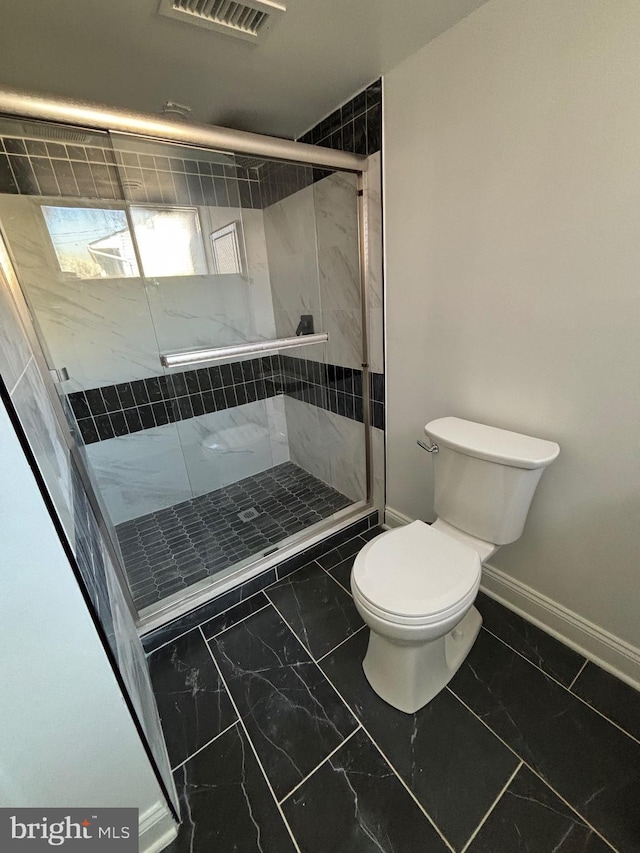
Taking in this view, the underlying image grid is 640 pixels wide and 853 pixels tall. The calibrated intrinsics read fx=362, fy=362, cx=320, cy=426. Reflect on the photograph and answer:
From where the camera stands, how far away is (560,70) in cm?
100

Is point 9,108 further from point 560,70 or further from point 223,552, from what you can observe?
point 223,552

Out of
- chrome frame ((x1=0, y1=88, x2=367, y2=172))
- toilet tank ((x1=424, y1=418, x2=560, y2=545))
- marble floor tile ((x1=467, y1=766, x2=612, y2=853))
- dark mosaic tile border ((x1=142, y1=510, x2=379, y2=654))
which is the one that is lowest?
marble floor tile ((x1=467, y1=766, x2=612, y2=853))

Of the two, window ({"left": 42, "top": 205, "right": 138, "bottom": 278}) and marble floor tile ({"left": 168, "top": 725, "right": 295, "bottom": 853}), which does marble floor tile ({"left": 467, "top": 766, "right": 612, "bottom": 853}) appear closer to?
marble floor tile ({"left": 168, "top": 725, "right": 295, "bottom": 853})

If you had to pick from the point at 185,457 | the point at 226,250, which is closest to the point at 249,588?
the point at 185,457

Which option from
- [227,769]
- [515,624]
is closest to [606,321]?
[515,624]

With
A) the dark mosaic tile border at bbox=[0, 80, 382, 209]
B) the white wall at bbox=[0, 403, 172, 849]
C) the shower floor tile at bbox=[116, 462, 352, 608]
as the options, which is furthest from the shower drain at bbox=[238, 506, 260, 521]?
the dark mosaic tile border at bbox=[0, 80, 382, 209]

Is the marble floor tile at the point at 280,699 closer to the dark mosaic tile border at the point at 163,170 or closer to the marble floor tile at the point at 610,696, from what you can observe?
the marble floor tile at the point at 610,696

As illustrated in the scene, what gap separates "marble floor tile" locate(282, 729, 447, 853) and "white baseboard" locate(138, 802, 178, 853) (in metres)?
0.30

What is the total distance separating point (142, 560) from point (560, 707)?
1.84 meters

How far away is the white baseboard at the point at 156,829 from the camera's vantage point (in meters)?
0.88

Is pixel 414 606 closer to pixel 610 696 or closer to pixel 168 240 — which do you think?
pixel 610 696

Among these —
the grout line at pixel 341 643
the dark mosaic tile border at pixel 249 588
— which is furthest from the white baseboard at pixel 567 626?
the dark mosaic tile border at pixel 249 588

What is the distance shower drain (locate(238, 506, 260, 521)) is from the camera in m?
2.17

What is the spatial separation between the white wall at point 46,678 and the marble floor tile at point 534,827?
3.02ft
